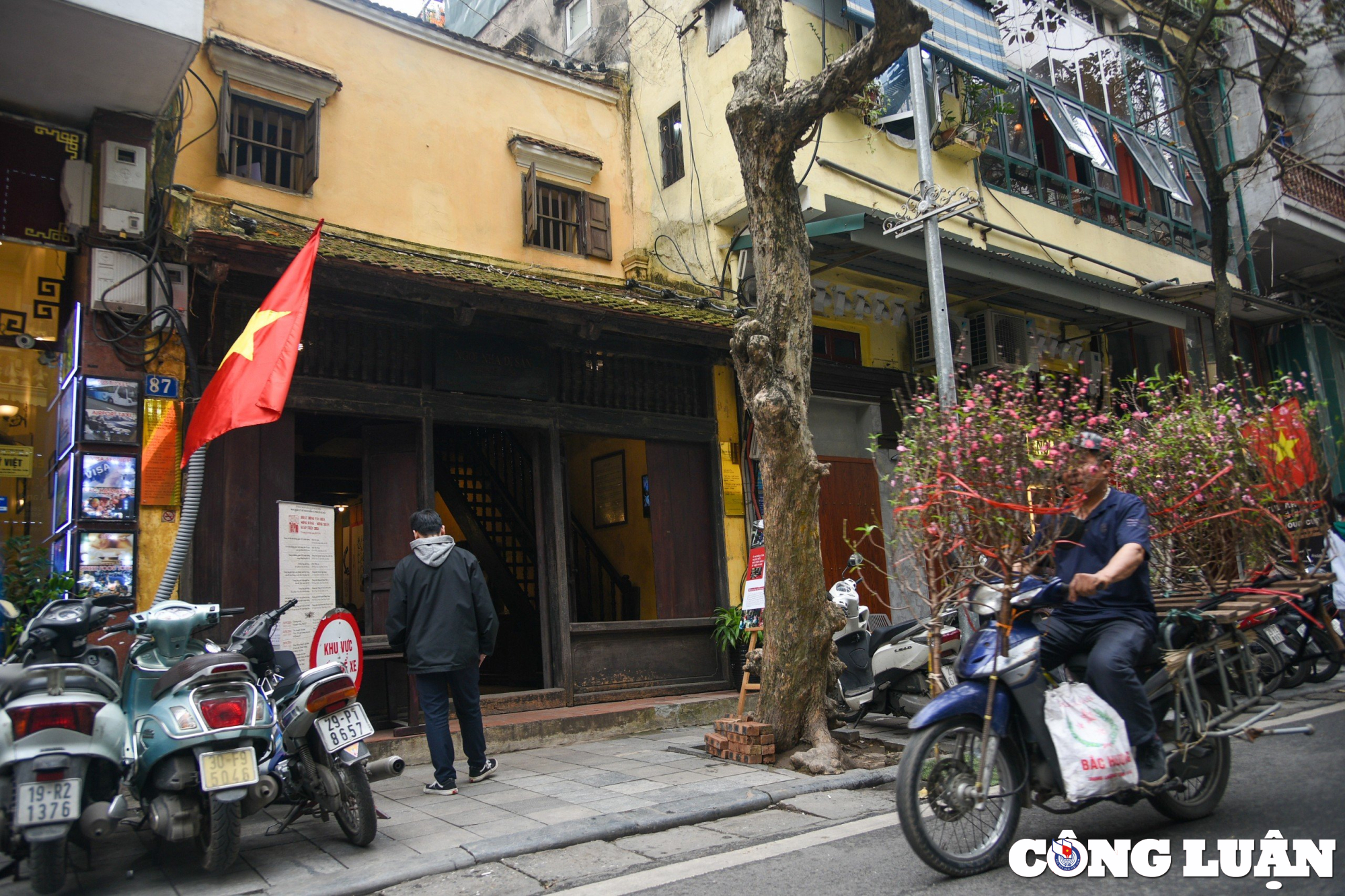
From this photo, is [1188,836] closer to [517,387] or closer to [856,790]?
[856,790]

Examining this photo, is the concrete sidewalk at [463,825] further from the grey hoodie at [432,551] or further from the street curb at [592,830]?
the grey hoodie at [432,551]

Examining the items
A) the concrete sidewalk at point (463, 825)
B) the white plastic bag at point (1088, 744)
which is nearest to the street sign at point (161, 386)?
the concrete sidewalk at point (463, 825)

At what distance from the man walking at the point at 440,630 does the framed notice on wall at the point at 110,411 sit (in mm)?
2518

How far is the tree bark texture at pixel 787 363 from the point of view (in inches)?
263

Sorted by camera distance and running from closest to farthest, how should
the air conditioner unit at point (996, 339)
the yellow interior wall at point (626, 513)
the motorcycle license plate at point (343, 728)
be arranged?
1. the motorcycle license plate at point (343, 728)
2. the yellow interior wall at point (626, 513)
3. the air conditioner unit at point (996, 339)

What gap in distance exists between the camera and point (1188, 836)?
14.2 feet

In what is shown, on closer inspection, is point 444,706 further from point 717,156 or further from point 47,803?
point 717,156

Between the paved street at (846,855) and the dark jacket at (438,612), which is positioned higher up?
the dark jacket at (438,612)

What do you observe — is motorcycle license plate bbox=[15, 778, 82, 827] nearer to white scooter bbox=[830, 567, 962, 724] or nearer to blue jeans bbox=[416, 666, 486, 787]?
blue jeans bbox=[416, 666, 486, 787]

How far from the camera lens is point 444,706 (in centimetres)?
611

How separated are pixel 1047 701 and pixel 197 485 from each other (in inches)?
208

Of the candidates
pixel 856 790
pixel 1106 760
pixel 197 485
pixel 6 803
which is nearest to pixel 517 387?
pixel 197 485

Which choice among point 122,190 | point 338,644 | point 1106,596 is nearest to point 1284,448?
point 1106,596

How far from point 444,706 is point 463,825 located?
3.23 ft
